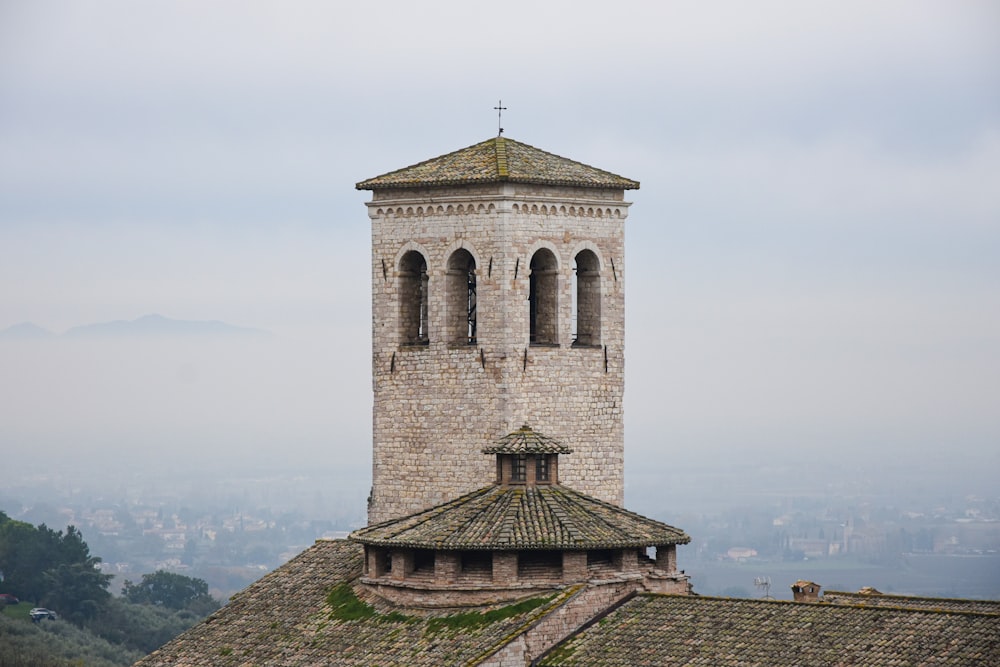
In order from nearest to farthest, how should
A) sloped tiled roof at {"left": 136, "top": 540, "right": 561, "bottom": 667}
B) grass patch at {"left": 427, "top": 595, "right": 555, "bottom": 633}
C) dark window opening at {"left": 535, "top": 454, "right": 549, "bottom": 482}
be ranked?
sloped tiled roof at {"left": 136, "top": 540, "right": 561, "bottom": 667}
grass patch at {"left": 427, "top": 595, "right": 555, "bottom": 633}
dark window opening at {"left": 535, "top": 454, "right": 549, "bottom": 482}

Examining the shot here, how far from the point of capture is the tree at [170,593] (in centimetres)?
11369

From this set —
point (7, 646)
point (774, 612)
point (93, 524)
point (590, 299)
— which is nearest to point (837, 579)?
point (7, 646)

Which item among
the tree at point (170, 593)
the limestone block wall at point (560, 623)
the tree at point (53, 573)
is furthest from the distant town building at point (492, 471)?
the tree at point (170, 593)

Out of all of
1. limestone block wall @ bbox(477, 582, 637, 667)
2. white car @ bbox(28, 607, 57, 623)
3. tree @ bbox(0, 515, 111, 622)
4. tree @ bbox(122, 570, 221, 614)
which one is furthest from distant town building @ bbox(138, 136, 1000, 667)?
tree @ bbox(122, 570, 221, 614)

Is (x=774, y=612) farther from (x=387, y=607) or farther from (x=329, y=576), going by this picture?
(x=329, y=576)

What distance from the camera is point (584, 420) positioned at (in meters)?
51.7

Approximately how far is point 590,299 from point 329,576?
844 cm

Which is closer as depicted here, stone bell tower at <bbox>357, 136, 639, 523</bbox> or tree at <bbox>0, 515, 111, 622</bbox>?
stone bell tower at <bbox>357, 136, 639, 523</bbox>

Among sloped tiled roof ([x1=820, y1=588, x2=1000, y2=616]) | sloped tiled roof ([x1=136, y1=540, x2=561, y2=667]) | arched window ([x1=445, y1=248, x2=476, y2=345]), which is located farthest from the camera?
arched window ([x1=445, y1=248, x2=476, y2=345])

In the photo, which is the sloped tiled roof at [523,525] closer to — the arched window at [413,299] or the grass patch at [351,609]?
the grass patch at [351,609]

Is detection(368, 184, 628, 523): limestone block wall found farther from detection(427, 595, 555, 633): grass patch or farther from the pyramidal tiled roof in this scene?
detection(427, 595, 555, 633): grass patch

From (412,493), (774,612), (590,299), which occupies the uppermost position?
(590,299)

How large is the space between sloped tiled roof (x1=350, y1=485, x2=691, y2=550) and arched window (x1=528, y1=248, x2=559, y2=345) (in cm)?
480

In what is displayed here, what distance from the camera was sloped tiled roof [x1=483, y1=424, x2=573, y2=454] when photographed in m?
48.3
